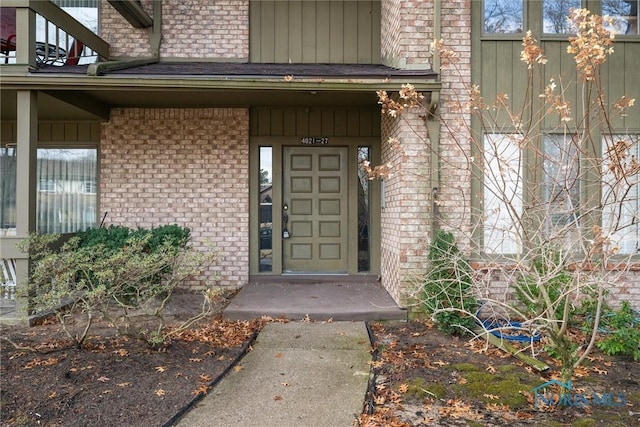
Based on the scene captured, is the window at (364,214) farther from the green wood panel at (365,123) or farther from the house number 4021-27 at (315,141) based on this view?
the house number 4021-27 at (315,141)

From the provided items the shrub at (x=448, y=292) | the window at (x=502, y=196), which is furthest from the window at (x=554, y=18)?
the shrub at (x=448, y=292)

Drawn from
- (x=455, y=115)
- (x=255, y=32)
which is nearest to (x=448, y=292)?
(x=455, y=115)

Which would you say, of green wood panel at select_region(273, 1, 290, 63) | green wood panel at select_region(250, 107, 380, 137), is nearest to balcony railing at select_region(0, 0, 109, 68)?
green wood panel at select_region(250, 107, 380, 137)

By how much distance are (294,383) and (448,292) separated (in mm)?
2035

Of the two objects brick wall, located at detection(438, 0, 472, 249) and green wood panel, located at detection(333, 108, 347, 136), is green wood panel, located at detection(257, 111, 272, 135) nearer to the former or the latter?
green wood panel, located at detection(333, 108, 347, 136)

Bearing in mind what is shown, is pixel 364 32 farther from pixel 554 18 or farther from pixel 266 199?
pixel 266 199

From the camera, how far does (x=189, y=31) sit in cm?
693

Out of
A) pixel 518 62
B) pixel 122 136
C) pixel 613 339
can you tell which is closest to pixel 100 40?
pixel 122 136

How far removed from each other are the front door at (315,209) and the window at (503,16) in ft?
8.95

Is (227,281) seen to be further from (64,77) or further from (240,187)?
(64,77)

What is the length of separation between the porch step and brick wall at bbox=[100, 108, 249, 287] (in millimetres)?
942

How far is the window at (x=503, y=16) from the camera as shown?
5.63m

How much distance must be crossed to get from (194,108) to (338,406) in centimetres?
516

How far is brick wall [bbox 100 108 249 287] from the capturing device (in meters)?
6.82
